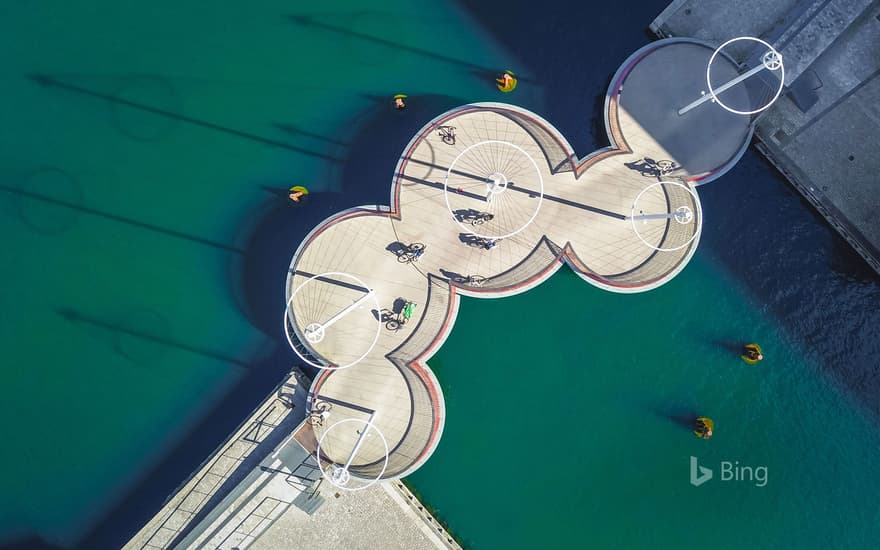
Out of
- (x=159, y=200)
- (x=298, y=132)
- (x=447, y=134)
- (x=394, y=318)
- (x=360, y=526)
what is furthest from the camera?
(x=298, y=132)

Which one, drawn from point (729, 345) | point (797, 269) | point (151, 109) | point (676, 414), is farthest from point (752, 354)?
point (151, 109)

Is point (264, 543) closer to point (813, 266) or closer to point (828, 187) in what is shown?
point (813, 266)

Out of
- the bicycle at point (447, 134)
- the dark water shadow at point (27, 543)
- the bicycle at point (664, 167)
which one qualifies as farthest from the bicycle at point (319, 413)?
the bicycle at point (664, 167)

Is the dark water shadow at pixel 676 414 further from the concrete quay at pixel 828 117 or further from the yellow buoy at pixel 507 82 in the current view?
the yellow buoy at pixel 507 82

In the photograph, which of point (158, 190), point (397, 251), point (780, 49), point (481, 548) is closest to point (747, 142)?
point (780, 49)

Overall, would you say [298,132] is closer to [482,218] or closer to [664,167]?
[482,218]
